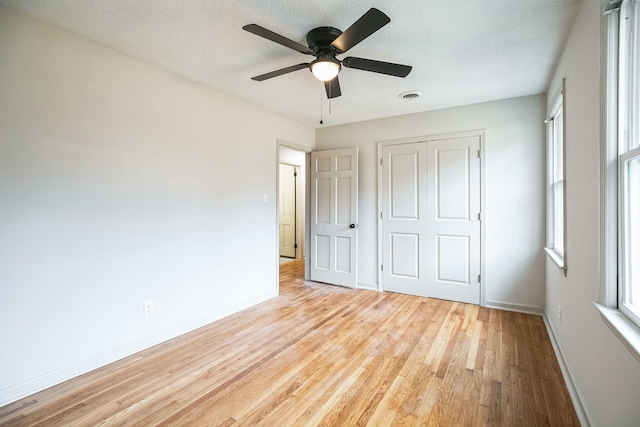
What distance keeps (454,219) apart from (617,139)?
256cm

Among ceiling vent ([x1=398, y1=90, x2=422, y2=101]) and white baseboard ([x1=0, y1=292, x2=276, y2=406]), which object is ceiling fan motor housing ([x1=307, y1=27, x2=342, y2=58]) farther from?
white baseboard ([x1=0, y1=292, x2=276, y2=406])

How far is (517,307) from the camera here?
11.4 ft

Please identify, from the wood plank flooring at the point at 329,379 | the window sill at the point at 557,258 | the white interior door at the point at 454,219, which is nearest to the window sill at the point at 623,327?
the wood plank flooring at the point at 329,379

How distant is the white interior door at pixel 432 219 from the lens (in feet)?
12.2

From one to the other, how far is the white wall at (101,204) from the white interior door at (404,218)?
2.07m

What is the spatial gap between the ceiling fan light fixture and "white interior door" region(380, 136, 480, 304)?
2240 millimetres

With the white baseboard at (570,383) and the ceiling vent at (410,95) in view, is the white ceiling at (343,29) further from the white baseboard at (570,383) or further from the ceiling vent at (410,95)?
the white baseboard at (570,383)

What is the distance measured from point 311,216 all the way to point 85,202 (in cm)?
306

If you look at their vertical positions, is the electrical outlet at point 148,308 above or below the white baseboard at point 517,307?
above

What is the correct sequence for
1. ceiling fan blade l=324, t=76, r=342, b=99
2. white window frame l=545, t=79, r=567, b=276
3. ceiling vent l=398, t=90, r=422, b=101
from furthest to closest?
ceiling vent l=398, t=90, r=422, b=101 < white window frame l=545, t=79, r=567, b=276 < ceiling fan blade l=324, t=76, r=342, b=99

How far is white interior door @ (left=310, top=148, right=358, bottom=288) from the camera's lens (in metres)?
4.47

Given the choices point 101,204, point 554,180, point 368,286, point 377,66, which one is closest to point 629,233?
point 377,66

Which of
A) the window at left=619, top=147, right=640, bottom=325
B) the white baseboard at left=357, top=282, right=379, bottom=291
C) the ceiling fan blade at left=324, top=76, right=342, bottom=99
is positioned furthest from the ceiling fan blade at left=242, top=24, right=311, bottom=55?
the white baseboard at left=357, top=282, right=379, bottom=291

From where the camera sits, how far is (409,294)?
163 inches
